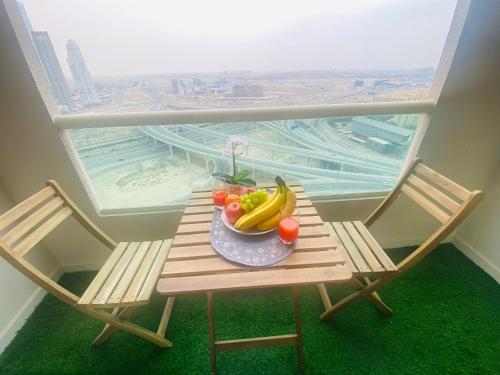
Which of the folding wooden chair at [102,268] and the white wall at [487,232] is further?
the white wall at [487,232]

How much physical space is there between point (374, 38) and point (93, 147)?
2.07 metres

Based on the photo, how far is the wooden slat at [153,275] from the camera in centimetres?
117

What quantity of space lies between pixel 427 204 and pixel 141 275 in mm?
1765

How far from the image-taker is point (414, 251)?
54.3 inches

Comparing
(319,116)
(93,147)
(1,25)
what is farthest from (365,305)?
(1,25)

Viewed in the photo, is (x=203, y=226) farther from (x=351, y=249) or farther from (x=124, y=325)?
(x=351, y=249)

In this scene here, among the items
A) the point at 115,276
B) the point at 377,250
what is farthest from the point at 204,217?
the point at 377,250

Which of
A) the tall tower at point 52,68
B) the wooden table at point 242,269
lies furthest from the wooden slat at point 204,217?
the tall tower at point 52,68

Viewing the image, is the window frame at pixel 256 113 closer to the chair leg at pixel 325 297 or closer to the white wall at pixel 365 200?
the white wall at pixel 365 200

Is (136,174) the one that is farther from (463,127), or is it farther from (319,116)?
(463,127)

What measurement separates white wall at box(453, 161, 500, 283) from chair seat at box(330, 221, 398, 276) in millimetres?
1141

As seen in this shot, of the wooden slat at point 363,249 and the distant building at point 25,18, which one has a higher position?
the distant building at point 25,18

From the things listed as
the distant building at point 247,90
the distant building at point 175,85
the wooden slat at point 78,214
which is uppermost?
the distant building at point 175,85

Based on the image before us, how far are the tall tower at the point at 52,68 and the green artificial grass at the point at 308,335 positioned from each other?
154 centimetres
